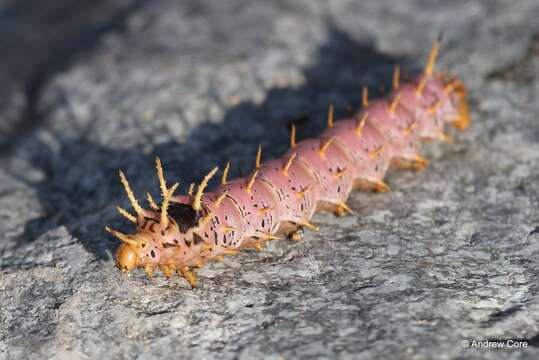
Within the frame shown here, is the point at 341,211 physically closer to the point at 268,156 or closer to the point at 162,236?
the point at 268,156

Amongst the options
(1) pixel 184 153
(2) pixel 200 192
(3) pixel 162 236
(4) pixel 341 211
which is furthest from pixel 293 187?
(1) pixel 184 153

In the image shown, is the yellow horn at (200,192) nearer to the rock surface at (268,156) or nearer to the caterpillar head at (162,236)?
the caterpillar head at (162,236)

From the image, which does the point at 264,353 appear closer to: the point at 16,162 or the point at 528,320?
the point at 528,320

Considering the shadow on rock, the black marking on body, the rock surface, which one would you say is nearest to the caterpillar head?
the black marking on body

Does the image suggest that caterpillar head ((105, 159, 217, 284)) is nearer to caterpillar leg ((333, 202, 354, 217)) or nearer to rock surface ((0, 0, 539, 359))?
rock surface ((0, 0, 539, 359))

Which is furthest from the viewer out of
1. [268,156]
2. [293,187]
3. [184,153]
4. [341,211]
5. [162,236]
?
[184,153]

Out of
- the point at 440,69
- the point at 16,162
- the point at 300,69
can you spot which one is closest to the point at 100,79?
the point at 16,162
